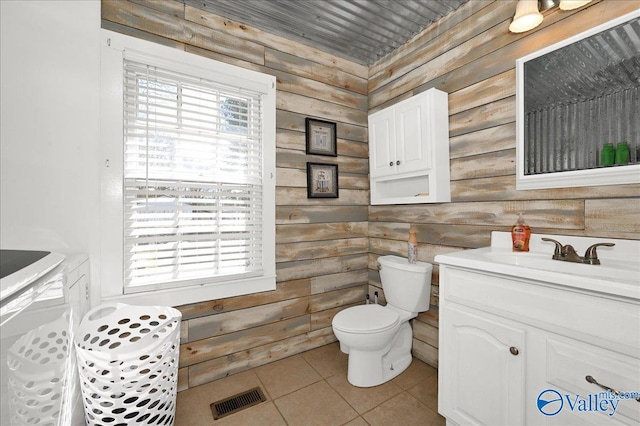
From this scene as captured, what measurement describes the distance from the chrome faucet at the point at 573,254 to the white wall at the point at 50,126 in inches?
96.1

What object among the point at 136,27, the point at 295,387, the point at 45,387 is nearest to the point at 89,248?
the point at 45,387

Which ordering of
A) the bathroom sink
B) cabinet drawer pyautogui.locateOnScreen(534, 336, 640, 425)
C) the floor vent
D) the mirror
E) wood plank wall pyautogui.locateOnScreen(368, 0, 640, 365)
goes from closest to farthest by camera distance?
cabinet drawer pyautogui.locateOnScreen(534, 336, 640, 425), the bathroom sink, the mirror, wood plank wall pyautogui.locateOnScreen(368, 0, 640, 365), the floor vent

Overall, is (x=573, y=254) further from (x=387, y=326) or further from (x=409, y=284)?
(x=387, y=326)

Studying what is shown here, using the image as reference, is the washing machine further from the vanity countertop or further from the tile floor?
the vanity countertop

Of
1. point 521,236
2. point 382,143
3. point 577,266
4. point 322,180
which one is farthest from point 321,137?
point 577,266

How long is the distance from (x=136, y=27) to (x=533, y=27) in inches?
89.5

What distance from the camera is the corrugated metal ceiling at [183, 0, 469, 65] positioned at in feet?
6.34

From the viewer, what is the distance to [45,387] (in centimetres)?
96

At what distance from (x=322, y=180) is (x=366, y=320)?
1146 millimetres

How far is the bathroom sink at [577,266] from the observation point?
1178 mm

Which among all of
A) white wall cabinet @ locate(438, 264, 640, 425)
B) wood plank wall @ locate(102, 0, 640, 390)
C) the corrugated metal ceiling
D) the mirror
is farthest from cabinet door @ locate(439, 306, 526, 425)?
the corrugated metal ceiling

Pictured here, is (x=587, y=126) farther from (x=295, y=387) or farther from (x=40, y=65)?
(x=40, y=65)

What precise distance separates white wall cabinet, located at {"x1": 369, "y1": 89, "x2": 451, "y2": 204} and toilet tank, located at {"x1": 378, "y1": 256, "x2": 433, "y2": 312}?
0.47 metres

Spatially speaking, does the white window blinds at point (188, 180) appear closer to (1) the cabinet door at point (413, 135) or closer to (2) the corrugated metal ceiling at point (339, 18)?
(2) the corrugated metal ceiling at point (339, 18)
